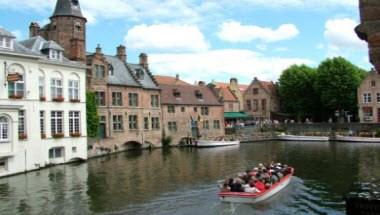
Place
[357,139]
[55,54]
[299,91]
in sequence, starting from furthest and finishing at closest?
[299,91] → [357,139] → [55,54]

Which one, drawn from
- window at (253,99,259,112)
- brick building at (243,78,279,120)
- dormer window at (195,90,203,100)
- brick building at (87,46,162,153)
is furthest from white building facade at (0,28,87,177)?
window at (253,99,259,112)

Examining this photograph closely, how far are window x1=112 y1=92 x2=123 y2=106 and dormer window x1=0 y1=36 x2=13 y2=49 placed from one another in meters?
19.4

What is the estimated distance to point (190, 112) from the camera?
202 ft

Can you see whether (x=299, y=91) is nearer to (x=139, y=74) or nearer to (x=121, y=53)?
(x=139, y=74)

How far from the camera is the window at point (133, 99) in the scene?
174ft

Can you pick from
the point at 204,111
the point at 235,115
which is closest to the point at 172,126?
the point at 204,111

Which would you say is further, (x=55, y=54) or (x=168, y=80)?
(x=168, y=80)

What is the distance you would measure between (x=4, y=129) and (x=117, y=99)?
841 inches

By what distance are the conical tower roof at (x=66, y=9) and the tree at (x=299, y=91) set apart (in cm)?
4309

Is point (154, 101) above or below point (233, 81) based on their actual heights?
below

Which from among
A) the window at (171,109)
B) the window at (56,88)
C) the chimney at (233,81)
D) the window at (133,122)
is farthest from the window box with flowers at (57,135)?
the chimney at (233,81)

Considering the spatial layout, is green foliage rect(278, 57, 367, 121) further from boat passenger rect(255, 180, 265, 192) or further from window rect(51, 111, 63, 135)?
boat passenger rect(255, 180, 265, 192)

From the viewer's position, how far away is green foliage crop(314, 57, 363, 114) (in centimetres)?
7281

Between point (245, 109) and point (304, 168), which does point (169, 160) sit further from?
point (245, 109)
